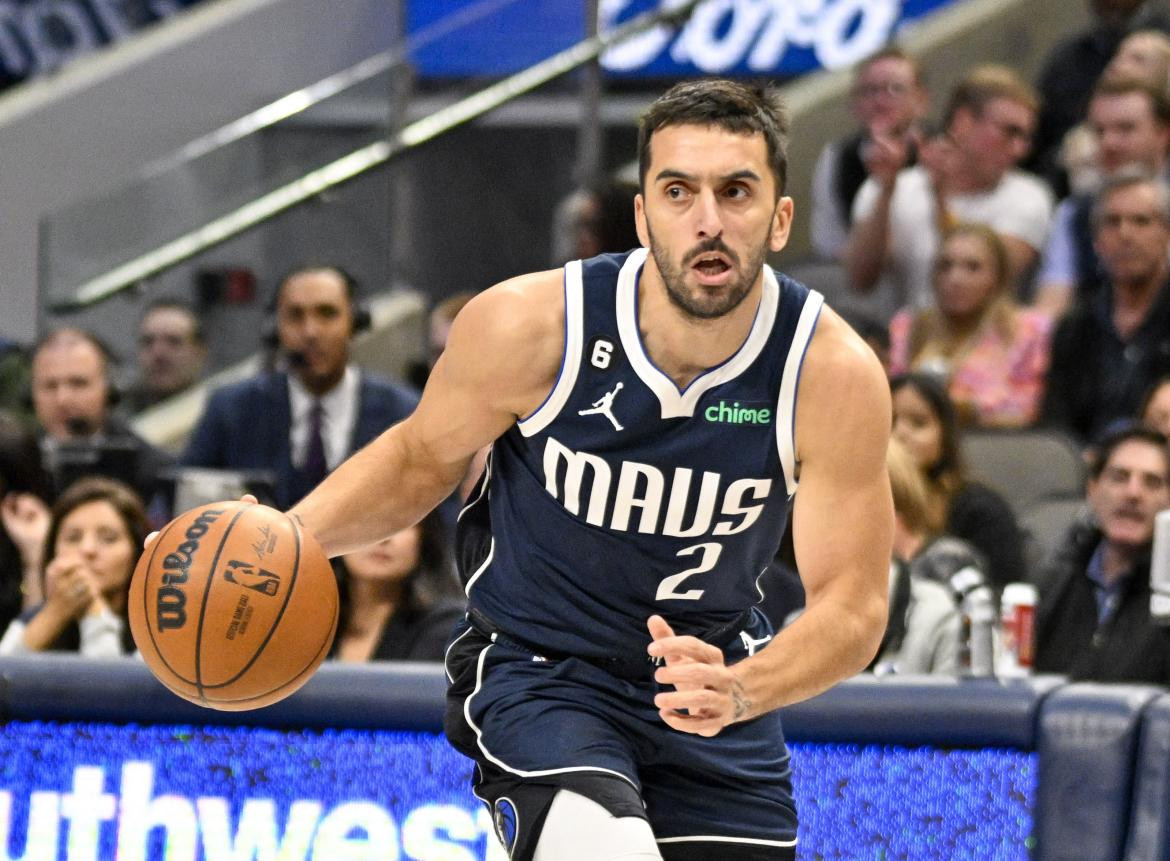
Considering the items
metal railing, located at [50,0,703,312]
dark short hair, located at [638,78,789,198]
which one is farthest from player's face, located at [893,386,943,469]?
metal railing, located at [50,0,703,312]

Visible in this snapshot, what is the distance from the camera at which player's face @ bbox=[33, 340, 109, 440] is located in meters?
7.38

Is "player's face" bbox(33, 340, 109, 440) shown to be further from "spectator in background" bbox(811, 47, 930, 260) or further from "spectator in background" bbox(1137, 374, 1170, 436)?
"spectator in background" bbox(1137, 374, 1170, 436)

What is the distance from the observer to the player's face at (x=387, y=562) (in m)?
5.49

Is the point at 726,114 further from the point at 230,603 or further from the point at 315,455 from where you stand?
the point at 315,455

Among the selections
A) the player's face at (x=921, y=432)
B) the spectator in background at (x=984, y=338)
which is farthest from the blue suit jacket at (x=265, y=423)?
the spectator in background at (x=984, y=338)

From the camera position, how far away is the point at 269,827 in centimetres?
452

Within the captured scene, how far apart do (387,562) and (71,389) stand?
2.39 m

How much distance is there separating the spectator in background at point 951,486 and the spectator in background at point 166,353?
3.83m

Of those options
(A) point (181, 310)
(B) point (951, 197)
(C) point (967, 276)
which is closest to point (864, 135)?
(B) point (951, 197)

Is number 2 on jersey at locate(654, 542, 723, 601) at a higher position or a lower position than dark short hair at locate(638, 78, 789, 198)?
lower

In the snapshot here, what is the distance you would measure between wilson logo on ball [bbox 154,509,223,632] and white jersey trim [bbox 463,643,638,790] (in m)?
0.54

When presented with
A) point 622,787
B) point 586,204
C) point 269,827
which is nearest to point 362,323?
point 586,204

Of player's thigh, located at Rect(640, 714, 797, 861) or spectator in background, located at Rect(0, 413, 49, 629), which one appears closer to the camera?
player's thigh, located at Rect(640, 714, 797, 861)

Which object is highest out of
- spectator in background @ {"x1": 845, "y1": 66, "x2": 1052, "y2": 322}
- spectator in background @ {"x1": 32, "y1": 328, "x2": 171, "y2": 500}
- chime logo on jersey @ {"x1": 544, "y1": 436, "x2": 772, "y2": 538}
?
spectator in background @ {"x1": 845, "y1": 66, "x2": 1052, "y2": 322}
